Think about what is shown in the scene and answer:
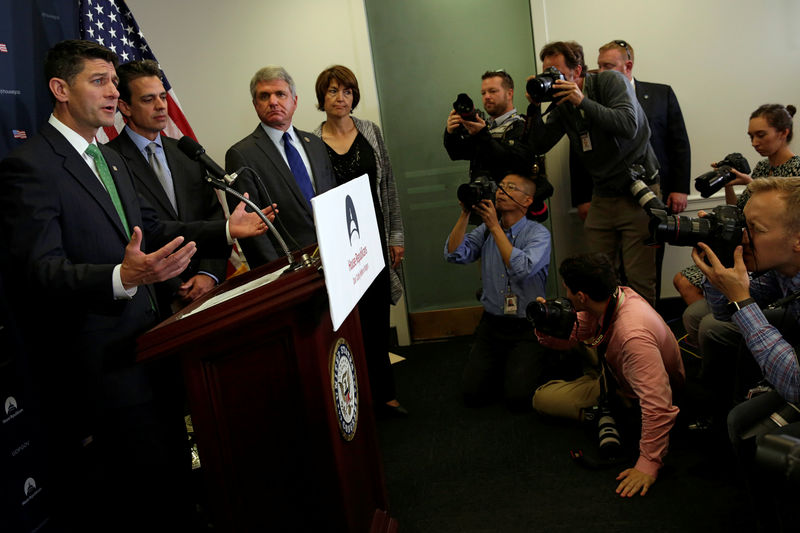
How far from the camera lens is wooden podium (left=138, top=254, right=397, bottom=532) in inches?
53.3

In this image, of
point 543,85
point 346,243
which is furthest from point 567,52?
point 346,243

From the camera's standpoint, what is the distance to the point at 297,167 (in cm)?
269

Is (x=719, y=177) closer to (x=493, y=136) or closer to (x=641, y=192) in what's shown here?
(x=641, y=192)

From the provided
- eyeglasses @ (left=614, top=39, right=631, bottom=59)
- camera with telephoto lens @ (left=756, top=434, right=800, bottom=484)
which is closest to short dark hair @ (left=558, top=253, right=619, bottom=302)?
camera with telephoto lens @ (left=756, top=434, right=800, bottom=484)

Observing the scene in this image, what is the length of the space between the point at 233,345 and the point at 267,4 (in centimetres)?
318

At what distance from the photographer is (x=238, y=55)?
13.1 feet

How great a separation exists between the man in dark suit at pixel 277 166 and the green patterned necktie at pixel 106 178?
715 millimetres

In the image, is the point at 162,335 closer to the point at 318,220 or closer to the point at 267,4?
the point at 318,220

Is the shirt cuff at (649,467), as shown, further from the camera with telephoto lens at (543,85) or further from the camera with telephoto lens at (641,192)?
the camera with telephoto lens at (543,85)

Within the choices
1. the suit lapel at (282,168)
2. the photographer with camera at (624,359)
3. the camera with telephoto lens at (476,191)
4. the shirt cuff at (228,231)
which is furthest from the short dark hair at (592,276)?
the shirt cuff at (228,231)

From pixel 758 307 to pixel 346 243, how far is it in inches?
43.7

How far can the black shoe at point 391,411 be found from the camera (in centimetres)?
299

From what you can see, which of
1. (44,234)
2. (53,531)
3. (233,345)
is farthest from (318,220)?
(53,531)

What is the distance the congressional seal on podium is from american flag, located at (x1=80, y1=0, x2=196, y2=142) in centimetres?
174
